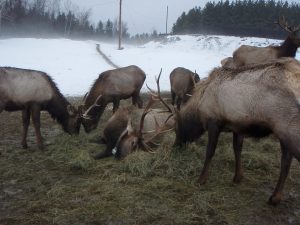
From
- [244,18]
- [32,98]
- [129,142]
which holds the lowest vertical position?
[129,142]

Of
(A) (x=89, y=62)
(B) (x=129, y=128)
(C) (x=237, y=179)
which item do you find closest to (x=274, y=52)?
(B) (x=129, y=128)

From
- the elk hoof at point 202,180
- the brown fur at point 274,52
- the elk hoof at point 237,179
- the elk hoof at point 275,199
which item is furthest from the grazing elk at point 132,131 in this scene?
the brown fur at point 274,52

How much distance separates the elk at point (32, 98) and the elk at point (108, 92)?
0.43 m

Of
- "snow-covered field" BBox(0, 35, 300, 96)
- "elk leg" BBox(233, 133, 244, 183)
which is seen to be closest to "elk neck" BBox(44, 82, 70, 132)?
"elk leg" BBox(233, 133, 244, 183)

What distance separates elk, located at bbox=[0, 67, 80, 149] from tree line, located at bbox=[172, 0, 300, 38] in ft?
147

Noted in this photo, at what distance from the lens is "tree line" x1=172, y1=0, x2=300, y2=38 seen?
2050 inches

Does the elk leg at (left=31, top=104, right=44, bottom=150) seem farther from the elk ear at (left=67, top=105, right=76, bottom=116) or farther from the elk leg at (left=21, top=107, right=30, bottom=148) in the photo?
the elk ear at (left=67, top=105, right=76, bottom=116)

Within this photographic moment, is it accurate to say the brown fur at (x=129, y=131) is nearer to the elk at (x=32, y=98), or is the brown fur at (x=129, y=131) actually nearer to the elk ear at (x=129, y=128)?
the elk ear at (x=129, y=128)

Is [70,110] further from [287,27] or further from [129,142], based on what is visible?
[287,27]

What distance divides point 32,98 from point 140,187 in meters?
3.31

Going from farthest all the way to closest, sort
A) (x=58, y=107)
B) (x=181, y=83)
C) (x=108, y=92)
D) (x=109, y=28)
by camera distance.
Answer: (x=109, y=28), (x=181, y=83), (x=108, y=92), (x=58, y=107)

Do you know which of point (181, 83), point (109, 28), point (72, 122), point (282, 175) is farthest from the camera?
point (109, 28)

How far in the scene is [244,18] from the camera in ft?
181

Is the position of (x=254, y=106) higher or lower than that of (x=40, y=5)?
lower
